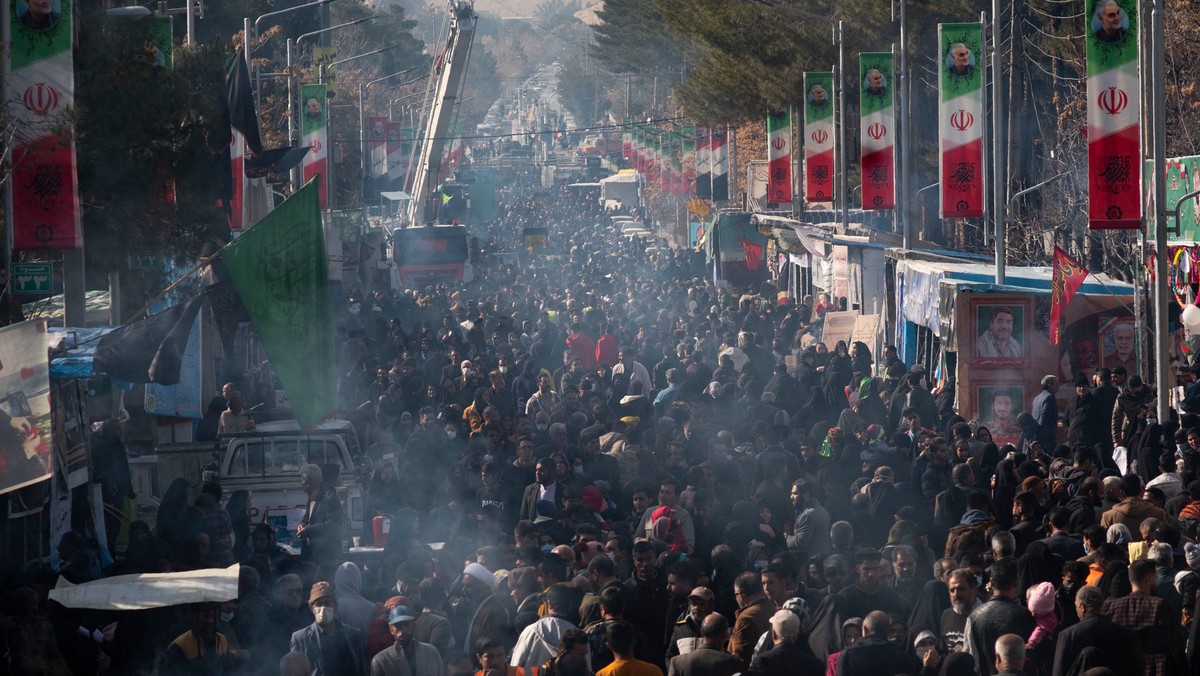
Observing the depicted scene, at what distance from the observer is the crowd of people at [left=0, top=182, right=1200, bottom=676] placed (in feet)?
27.0

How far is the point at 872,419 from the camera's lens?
18.3 metres

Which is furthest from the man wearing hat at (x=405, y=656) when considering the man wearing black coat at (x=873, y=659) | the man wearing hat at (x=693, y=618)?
the man wearing black coat at (x=873, y=659)

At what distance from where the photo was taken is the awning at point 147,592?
26.2 ft

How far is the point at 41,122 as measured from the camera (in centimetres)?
1457

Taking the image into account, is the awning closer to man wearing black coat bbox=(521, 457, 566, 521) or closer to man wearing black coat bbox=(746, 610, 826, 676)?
man wearing black coat bbox=(746, 610, 826, 676)

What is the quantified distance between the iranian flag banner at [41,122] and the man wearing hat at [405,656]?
7531 mm

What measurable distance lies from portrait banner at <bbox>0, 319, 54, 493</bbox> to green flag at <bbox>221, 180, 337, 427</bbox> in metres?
1.69

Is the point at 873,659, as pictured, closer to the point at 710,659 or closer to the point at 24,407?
the point at 710,659

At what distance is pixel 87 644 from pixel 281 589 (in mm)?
1095

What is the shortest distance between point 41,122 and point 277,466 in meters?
3.65

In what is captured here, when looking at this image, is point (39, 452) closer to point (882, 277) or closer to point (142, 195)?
point (142, 195)

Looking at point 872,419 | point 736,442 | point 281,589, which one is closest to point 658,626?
point 281,589

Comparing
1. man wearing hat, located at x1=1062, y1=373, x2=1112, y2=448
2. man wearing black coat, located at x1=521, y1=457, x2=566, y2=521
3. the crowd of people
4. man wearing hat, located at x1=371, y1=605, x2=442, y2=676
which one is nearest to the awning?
the crowd of people

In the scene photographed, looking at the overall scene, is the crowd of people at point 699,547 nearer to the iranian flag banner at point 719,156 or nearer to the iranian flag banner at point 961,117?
the iranian flag banner at point 961,117
